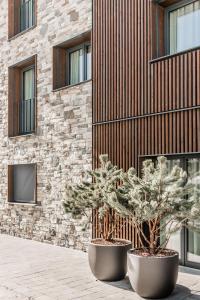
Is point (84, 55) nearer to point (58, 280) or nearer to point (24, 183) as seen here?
point (24, 183)

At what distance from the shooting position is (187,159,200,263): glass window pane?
A: 7938 mm

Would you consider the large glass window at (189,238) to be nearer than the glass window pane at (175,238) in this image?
Yes

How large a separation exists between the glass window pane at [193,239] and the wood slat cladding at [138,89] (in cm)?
32

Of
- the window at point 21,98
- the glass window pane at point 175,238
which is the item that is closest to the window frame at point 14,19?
the window at point 21,98

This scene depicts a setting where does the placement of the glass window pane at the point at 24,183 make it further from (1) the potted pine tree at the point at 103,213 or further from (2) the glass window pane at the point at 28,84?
(1) the potted pine tree at the point at 103,213

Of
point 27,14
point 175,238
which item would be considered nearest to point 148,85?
point 175,238

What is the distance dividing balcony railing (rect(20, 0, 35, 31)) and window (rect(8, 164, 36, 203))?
4.55 metres

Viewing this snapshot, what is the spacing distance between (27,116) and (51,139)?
2.17m

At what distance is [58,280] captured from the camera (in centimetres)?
745

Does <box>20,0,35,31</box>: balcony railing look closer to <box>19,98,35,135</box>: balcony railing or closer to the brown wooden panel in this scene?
<box>19,98,35,135</box>: balcony railing

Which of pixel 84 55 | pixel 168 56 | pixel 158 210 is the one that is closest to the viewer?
pixel 158 210

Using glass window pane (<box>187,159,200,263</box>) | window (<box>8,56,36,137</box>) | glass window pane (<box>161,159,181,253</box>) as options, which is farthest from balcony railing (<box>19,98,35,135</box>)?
glass window pane (<box>187,159,200,263</box>)

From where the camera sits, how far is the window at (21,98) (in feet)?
43.3

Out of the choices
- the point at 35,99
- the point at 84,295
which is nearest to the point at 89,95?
the point at 35,99
